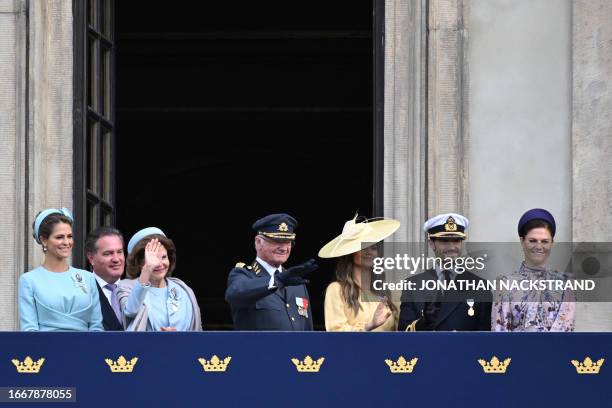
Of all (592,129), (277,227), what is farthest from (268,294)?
(592,129)

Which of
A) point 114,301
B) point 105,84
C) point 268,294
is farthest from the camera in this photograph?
point 105,84

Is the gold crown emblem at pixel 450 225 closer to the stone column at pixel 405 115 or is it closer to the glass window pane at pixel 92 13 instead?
the stone column at pixel 405 115

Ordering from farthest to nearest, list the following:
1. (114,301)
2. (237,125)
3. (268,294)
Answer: (237,125)
(114,301)
(268,294)

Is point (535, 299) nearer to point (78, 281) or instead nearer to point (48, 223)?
point (78, 281)

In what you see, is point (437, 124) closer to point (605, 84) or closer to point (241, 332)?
point (605, 84)

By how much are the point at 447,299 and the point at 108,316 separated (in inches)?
75.0

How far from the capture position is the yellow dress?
32.0 feet

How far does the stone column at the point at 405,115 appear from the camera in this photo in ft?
39.0

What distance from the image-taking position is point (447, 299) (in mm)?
9820

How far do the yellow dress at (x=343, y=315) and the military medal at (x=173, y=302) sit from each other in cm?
85

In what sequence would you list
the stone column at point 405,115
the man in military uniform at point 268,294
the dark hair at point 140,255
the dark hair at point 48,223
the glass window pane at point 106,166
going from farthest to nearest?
1. the glass window pane at point 106,166
2. the stone column at point 405,115
3. the dark hair at point 140,255
4. the man in military uniform at point 268,294
5. the dark hair at point 48,223
